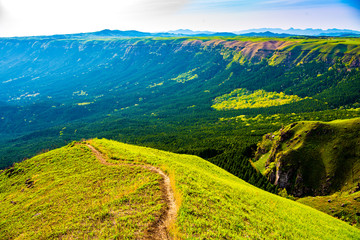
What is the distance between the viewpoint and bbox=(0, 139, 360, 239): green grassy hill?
99.6 ft

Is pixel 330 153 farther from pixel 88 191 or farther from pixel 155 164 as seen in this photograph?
pixel 88 191

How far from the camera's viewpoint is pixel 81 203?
38031 millimetres

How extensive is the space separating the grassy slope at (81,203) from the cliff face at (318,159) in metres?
81.7

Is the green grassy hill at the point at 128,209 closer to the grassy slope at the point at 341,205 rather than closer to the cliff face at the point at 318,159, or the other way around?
the grassy slope at the point at 341,205

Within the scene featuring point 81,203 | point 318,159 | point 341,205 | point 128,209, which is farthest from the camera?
point 318,159

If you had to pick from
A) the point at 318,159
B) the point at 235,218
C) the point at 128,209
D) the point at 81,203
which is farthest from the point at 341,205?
the point at 81,203

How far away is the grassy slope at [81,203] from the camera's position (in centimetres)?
3072

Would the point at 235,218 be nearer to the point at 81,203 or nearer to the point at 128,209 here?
the point at 128,209

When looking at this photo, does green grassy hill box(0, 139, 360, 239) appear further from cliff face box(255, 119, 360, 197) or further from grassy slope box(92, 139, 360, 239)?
cliff face box(255, 119, 360, 197)

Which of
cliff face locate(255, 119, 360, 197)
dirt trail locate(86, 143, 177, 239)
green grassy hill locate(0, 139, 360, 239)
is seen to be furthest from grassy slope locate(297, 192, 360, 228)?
dirt trail locate(86, 143, 177, 239)

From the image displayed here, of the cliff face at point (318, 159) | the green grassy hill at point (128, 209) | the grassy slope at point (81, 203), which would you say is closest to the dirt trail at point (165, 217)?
the green grassy hill at point (128, 209)

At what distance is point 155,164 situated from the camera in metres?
51.2

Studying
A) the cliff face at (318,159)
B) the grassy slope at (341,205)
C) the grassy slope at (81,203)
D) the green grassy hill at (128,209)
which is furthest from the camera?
the cliff face at (318,159)

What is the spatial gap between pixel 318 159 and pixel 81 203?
102 m
